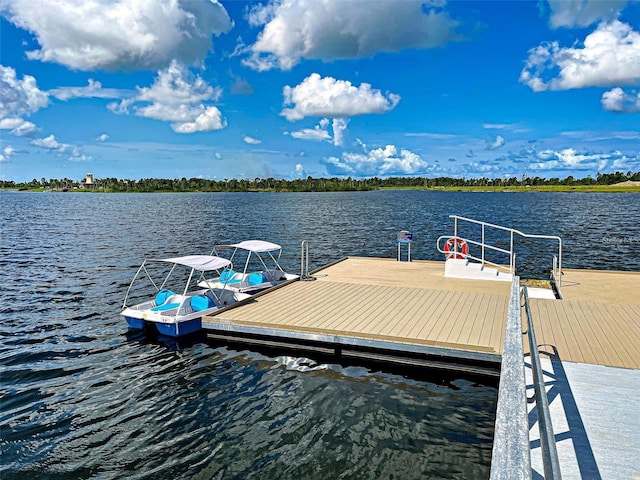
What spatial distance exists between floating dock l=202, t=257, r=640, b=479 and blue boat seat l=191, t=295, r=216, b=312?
3.16 ft

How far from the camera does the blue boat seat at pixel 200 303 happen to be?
1191 cm

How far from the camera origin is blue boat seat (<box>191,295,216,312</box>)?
39.1 feet

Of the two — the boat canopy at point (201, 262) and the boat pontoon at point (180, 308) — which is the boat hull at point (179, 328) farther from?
the boat canopy at point (201, 262)

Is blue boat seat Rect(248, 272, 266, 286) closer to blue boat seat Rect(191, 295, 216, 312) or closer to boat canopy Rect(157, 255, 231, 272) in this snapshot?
boat canopy Rect(157, 255, 231, 272)

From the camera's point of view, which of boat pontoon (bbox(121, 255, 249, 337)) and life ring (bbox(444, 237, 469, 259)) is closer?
boat pontoon (bbox(121, 255, 249, 337))

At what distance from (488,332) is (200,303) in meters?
7.22

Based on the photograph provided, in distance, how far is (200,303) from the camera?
1200 cm

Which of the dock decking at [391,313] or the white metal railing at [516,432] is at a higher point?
the white metal railing at [516,432]

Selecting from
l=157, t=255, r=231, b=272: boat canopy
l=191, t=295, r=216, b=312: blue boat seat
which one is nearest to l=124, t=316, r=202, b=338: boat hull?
l=191, t=295, r=216, b=312: blue boat seat

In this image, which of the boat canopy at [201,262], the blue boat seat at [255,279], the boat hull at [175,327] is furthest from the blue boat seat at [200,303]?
the blue boat seat at [255,279]

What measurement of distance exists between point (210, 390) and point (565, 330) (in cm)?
718

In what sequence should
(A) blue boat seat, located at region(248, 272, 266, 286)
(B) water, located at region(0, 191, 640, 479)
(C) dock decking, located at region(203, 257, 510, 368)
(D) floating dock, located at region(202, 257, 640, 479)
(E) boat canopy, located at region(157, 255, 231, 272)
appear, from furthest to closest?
(A) blue boat seat, located at region(248, 272, 266, 286)
(E) boat canopy, located at region(157, 255, 231, 272)
(C) dock decking, located at region(203, 257, 510, 368)
(B) water, located at region(0, 191, 640, 479)
(D) floating dock, located at region(202, 257, 640, 479)

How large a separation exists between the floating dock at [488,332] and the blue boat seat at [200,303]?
96 centimetres

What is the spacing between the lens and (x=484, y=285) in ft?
45.6
